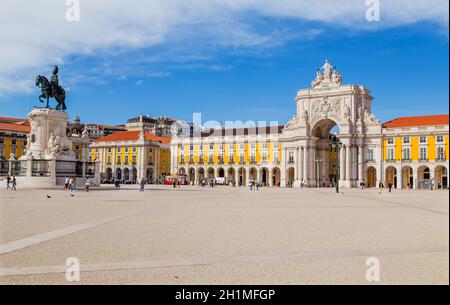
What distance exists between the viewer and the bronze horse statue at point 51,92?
41000 millimetres

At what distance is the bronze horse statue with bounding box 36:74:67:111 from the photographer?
41.0 meters

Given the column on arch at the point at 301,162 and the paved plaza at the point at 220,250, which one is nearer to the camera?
the paved plaza at the point at 220,250

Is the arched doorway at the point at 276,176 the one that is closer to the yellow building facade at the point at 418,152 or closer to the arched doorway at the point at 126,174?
the yellow building facade at the point at 418,152

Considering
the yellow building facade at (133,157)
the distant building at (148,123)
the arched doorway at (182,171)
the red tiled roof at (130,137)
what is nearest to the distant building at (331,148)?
the arched doorway at (182,171)

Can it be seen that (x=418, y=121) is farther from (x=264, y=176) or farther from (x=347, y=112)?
(x=264, y=176)

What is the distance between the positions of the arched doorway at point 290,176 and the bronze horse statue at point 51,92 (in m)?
50.0

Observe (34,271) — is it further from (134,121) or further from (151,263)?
(134,121)

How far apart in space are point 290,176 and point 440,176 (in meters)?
25.1

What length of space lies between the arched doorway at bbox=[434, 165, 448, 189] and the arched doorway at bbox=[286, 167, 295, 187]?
77.3 feet

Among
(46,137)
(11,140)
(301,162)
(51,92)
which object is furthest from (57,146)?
(11,140)

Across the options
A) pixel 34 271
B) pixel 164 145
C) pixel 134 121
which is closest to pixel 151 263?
pixel 34 271

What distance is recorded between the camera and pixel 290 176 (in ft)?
290

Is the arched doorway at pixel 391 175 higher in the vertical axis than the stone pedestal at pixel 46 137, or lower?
lower
